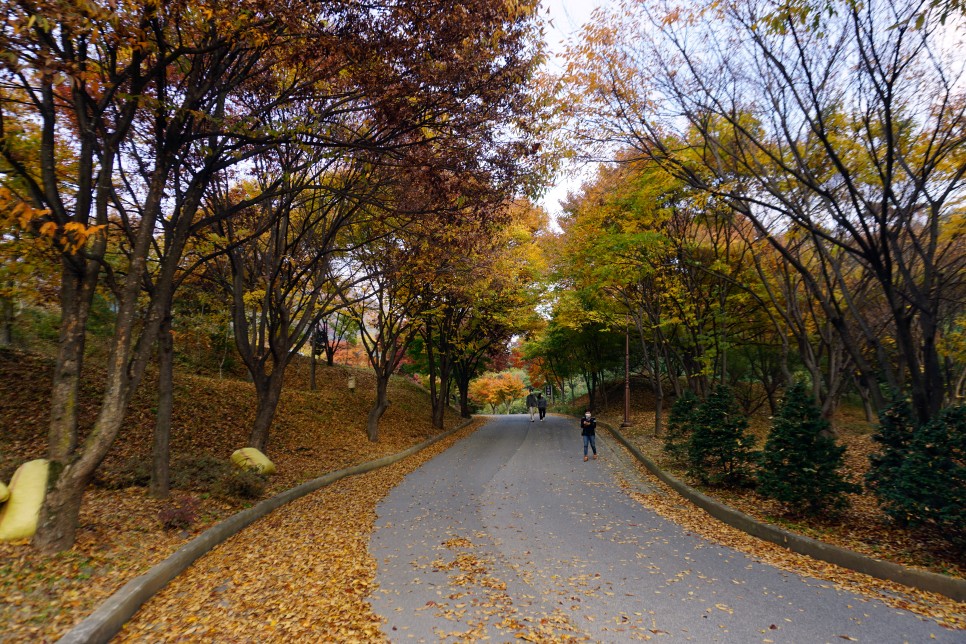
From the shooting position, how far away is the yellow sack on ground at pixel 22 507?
5.36 meters

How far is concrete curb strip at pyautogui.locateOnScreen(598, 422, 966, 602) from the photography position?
483 cm

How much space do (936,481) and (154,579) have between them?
7496 millimetres

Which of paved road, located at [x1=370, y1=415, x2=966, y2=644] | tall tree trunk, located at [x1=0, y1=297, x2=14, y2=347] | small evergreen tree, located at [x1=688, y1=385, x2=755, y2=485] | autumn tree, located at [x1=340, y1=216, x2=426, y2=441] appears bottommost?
paved road, located at [x1=370, y1=415, x2=966, y2=644]

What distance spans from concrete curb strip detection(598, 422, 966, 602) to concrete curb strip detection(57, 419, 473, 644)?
6.95 meters

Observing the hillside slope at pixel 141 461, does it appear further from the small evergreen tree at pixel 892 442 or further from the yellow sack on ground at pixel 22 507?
the small evergreen tree at pixel 892 442

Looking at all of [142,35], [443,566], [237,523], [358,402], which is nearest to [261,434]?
[237,523]

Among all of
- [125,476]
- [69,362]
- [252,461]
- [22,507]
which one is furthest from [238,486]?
[69,362]

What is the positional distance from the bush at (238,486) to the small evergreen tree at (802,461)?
7672mm

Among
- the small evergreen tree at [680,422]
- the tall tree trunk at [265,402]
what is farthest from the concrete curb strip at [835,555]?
the tall tree trunk at [265,402]

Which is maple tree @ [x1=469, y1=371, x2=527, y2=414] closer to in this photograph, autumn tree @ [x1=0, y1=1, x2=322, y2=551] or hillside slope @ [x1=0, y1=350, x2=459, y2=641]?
hillside slope @ [x1=0, y1=350, x2=459, y2=641]

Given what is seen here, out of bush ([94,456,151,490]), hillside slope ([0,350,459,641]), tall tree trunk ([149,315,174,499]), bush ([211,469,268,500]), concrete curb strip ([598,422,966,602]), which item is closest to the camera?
hillside slope ([0,350,459,641])

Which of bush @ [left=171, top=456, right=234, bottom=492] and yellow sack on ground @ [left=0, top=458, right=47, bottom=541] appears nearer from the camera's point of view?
yellow sack on ground @ [left=0, top=458, right=47, bottom=541]

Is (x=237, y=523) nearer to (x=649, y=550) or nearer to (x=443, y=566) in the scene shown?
(x=443, y=566)

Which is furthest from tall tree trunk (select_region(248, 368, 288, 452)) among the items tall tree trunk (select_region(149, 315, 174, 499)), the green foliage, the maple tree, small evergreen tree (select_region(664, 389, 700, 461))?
the maple tree
